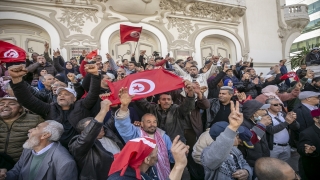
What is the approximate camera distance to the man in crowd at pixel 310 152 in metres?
3.08

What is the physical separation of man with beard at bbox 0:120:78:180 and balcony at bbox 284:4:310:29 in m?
14.8

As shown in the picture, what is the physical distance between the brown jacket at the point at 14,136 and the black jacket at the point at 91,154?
2.44ft

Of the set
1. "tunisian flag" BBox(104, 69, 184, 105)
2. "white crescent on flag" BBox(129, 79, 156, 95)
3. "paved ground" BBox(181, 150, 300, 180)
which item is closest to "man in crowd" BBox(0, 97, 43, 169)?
"tunisian flag" BBox(104, 69, 184, 105)

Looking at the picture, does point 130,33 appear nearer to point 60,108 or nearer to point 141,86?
point 141,86

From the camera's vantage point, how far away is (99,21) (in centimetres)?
943

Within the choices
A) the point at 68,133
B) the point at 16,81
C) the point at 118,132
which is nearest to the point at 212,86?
the point at 118,132

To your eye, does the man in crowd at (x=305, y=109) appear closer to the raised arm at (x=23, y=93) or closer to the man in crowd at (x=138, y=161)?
the man in crowd at (x=138, y=161)

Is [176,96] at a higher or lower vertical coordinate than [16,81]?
lower

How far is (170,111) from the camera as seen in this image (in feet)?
11.9

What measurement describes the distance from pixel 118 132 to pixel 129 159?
4.01 ft

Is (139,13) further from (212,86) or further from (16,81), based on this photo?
(16,81)

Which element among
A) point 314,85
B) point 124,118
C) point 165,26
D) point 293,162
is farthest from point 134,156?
point 165,26

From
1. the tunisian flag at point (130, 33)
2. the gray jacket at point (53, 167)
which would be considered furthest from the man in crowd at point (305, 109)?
the tunisian flag at point (130, 33)

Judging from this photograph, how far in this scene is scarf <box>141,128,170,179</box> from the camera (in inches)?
109
